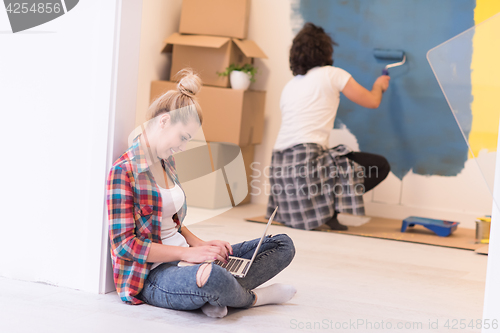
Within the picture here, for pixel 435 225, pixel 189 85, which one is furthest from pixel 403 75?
pixel 189 85

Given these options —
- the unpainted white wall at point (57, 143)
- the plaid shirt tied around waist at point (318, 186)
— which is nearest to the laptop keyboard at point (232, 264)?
the unpainted white wall at point (57, 143)

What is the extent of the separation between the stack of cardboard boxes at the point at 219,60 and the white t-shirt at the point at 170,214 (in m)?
1.60

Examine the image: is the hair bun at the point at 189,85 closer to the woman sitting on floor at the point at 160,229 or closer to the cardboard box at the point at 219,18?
the woman sitting on floor at the point at 160,229

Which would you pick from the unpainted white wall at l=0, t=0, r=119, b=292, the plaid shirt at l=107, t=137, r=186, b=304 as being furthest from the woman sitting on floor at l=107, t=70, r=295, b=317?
the unpainted white wall at l=0, t=0, r=119, b=292

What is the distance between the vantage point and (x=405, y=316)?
1.55 meters

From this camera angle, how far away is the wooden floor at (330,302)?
4.37 ft

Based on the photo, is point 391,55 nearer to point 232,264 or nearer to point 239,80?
point 239,80

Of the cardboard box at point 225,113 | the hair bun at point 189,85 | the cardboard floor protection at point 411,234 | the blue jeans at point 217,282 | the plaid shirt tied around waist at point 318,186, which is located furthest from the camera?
the cardboard box at point 225,113

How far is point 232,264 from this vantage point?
4.84 feet

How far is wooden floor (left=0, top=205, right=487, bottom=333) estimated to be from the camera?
1.33m

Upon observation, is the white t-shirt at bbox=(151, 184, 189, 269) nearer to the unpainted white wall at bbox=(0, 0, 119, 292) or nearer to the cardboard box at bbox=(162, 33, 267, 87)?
the unpainted white wall at bbox=(0, 0, 119, 292)

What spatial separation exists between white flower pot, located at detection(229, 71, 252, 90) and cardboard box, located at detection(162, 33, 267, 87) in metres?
0.04

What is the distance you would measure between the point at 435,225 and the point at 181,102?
187 cm

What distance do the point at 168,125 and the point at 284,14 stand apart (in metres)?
2.25
